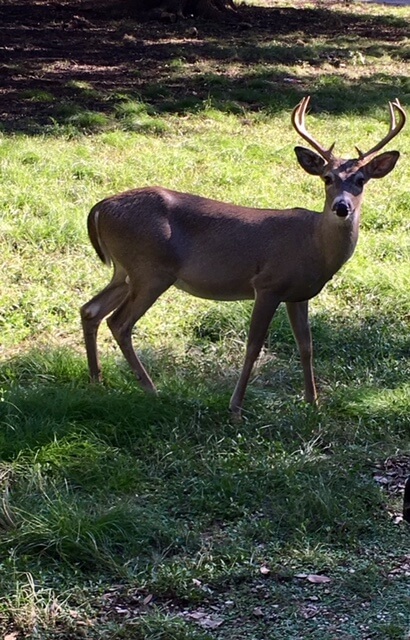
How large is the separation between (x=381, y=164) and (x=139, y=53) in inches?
→ 383

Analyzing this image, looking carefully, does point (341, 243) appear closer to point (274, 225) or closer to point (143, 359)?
point (274, 225)

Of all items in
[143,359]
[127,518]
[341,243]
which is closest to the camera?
[127,518]

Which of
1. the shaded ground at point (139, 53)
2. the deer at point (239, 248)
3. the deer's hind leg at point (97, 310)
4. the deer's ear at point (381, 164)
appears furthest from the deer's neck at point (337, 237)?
the shaded ground at point (139, 53)

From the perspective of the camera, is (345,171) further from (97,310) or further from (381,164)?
(97,310)

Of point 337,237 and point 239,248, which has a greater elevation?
point 337,237

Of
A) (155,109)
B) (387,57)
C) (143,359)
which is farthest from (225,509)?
(387,57)

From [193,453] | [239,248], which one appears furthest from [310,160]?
[193,453]

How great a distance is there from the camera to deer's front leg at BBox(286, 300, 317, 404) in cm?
564

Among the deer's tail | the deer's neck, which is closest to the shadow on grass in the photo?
the deer's tail

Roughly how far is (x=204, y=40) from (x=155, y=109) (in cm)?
463

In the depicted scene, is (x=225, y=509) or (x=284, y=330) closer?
Result: (x=225, y=509)

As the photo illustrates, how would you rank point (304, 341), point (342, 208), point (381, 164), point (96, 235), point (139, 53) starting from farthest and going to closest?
1. point (139, 53)
2. point (96, 235)
3. point (304, 341)
4. point (381, 164)
5. point (342, 208)

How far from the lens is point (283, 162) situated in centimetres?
991

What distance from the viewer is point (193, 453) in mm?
4930
